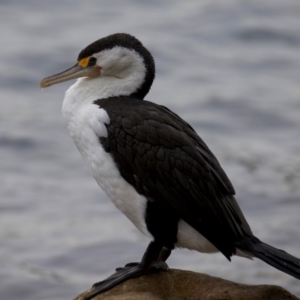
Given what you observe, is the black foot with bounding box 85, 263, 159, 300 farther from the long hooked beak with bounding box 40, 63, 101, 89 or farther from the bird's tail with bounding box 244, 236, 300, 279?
the long hooked beak with bounding box 40, 63, 101, 89

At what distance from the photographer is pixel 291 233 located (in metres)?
10.9

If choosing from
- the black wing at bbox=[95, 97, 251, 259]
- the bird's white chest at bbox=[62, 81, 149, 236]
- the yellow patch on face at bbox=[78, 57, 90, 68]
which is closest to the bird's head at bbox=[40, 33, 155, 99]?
the yellow patch on face at bbox=[78, 57, 90, 68]

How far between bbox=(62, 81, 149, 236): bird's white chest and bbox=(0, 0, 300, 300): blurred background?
383 cm

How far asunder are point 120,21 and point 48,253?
Answer: 5841 millimetres

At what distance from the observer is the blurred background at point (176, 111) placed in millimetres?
10484

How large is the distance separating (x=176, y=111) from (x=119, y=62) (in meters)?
6.46

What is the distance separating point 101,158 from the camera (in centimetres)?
636

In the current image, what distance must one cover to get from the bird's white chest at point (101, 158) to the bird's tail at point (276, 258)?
0.75 metres

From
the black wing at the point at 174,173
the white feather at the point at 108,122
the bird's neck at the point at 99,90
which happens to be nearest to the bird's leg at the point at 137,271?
the white feather at the point at 108,122

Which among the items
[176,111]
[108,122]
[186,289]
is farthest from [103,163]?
[176,111]

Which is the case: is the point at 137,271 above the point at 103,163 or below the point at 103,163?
below

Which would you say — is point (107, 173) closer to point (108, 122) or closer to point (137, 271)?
point (108, 122)

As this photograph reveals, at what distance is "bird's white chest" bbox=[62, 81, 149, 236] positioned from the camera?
20.8 feet

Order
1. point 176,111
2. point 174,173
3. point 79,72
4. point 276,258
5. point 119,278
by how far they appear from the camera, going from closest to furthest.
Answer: point 276,258 → point 174,173 → point 119,278 → point 79,72 → point 176,111
